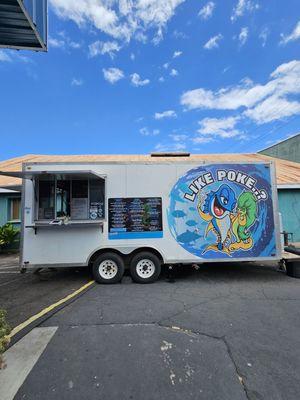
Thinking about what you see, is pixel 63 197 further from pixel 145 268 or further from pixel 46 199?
pixel 145 268

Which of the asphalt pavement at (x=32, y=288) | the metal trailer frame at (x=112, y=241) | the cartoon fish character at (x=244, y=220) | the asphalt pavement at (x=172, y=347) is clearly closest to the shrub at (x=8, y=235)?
the asphalt pavement at (x=32, y=288)

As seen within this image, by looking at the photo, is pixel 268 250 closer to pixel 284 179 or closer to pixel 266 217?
pixel 266 217

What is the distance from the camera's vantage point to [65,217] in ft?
23.3

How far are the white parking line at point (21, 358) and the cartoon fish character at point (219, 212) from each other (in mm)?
4432

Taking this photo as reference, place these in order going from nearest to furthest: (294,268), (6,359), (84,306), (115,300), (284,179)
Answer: (6,359)
(84,306)
(115,300)
(294,268)
(284,179)

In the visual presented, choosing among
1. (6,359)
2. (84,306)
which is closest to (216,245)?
(84,306)

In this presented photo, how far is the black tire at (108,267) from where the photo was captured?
23.1 ft

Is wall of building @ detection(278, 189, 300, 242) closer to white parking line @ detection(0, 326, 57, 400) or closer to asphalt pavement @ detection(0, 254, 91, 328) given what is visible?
asphalt pavement @ detection(0, 254, 91, 328)

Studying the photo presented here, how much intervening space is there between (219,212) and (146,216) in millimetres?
1992

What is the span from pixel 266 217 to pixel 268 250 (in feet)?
2.96

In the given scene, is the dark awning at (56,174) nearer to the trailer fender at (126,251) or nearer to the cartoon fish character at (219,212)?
the trailer fender at (126,251)

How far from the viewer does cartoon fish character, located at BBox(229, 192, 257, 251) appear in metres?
7.17

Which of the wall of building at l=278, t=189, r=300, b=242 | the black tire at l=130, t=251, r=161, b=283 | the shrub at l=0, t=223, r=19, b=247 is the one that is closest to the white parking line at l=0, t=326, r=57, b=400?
the black tire at l=130, t=251, r=161, b=283

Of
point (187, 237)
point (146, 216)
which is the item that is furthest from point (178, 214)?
point (146, 216)
